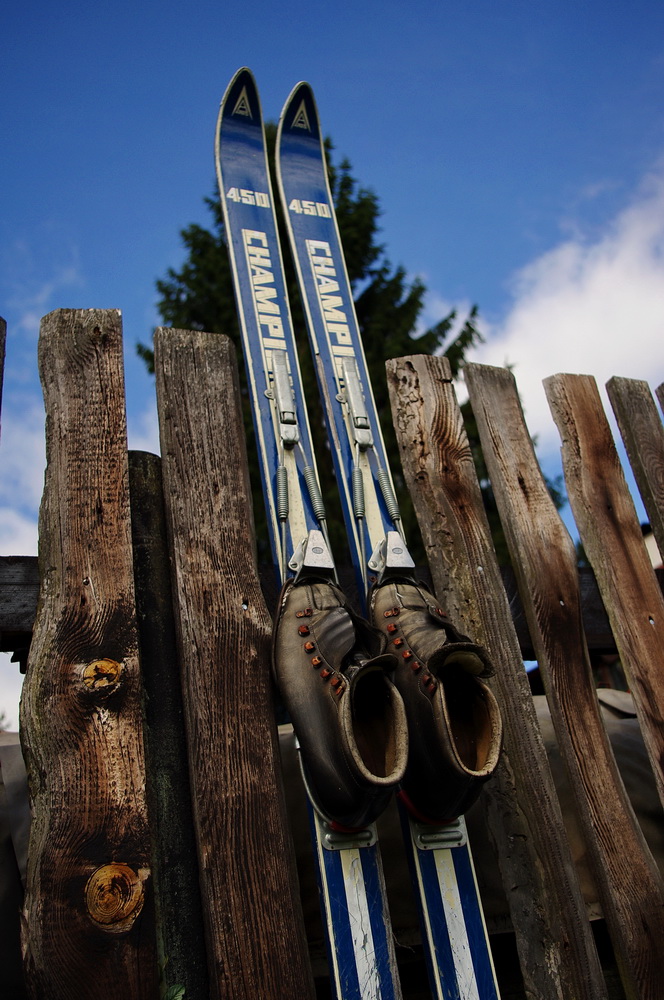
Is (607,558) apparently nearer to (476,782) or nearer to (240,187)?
(476,782)

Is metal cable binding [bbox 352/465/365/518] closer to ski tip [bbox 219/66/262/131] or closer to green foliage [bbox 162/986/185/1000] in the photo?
green foliage [bbox 162/986/185/1000]

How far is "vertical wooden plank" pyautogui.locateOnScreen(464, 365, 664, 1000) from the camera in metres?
1.66

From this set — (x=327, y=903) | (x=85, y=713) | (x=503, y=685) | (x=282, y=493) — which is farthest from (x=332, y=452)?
(x=327, y=903)

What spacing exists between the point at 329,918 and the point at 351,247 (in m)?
6.92

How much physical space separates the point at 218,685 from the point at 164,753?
179 millimetres

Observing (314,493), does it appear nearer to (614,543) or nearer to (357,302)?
(614,543)

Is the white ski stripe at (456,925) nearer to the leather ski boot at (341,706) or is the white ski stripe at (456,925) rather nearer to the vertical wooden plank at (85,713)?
the leather ski boot at (341,706)

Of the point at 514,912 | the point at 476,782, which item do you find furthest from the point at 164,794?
the point at 514,912

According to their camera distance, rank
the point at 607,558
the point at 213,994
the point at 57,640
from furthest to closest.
→ the point at 607,558
the point at 57,640
the point at 213,994

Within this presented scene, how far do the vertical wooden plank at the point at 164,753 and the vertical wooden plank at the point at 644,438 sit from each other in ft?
5.00

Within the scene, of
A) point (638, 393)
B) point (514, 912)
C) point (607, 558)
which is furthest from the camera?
point (638, 393)

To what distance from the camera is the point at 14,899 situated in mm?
1583

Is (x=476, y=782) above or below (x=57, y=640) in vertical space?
below

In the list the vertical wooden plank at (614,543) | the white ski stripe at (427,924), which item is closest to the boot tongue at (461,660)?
the white ski stripe at (427,924)
